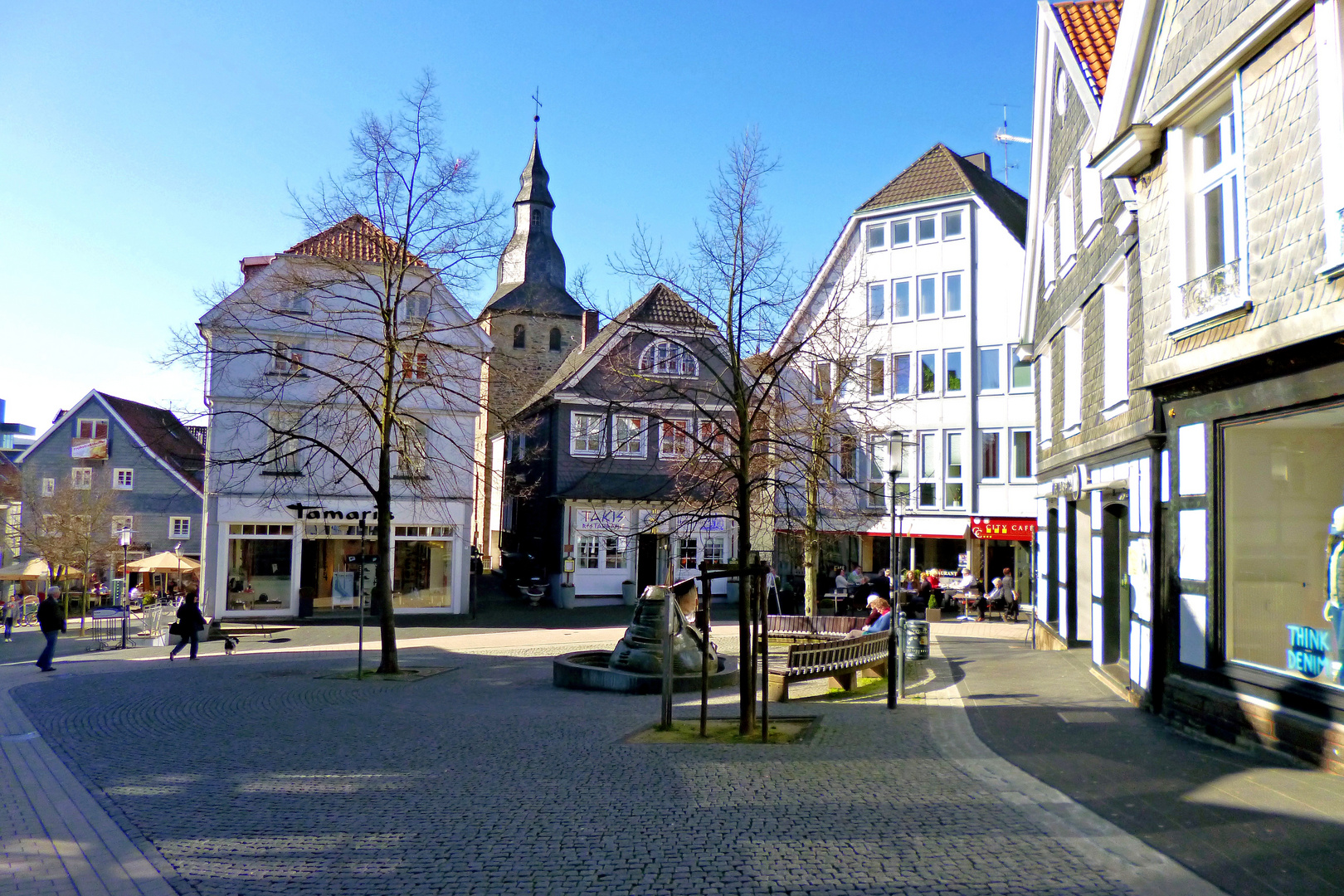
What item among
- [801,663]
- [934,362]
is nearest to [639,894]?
[801,663]

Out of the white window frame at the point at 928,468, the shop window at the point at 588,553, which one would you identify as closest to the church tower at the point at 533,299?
the shop window at the point at 588,553

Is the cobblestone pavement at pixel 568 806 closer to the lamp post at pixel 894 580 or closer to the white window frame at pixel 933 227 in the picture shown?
the lamp post at pixel 894 580

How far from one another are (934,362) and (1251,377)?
27.5 metres

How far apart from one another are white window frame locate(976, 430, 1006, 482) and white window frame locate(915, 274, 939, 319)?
4.54 m

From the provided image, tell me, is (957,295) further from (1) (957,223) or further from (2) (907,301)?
(1) (957,223)

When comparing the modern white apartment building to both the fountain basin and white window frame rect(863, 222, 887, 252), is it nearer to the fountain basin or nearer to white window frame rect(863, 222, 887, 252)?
white window frame rect(863, 222, 887, 252)

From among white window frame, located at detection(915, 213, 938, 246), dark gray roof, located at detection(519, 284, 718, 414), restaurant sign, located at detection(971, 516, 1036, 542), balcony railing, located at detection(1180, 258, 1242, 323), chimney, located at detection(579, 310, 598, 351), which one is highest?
white window frame, located at detection(915, 213, 938, 246)

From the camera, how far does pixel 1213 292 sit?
394 inches

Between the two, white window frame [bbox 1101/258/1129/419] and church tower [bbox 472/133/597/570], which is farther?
church tower [bbox 472/133/597/570]

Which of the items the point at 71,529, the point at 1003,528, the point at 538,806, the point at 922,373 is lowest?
the point at 538,806

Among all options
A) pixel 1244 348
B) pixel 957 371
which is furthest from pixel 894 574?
pixel 957 371

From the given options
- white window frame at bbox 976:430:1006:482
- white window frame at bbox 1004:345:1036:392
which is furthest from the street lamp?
white window frame at bbox 1004:345:1036:392

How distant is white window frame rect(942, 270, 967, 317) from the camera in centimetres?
3584

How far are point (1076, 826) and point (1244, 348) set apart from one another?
4.79 metres
